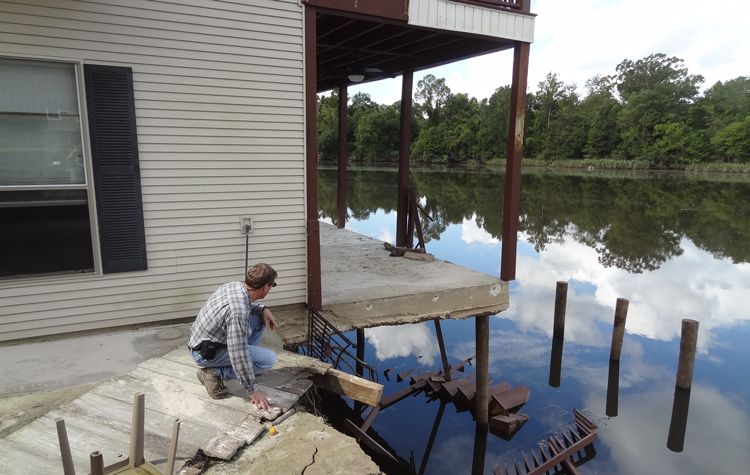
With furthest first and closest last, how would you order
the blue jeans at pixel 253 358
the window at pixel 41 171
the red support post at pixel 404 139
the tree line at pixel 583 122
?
the tree line at pixel 583 122 → the red support post at pixel 404 139 → the window at pixel 41 171 → the blue jeans at pixel 253 358

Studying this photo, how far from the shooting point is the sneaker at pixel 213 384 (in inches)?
136

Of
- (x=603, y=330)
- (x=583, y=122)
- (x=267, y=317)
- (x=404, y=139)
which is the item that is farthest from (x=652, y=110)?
(x=267, y=317)

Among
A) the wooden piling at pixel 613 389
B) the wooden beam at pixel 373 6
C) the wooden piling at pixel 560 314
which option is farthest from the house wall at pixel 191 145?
the wooden piling at pixel 560 314

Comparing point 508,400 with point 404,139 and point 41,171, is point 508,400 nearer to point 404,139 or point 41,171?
point 404,139

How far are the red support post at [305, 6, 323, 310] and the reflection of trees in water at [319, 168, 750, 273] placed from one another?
19178 mm

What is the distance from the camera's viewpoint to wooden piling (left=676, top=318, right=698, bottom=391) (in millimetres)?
9875

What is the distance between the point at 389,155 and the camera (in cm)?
7206

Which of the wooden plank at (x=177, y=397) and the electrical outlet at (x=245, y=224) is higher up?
the electrical outlet at (x=245, y=224)

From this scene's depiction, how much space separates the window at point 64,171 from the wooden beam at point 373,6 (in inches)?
86.3

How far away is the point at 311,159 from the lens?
17.8ft

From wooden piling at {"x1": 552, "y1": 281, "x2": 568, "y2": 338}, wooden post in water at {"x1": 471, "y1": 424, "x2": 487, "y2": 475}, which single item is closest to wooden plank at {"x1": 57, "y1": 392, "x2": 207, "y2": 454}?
wooden post in water at {"x1": 471, "y1": 424, "x2": 487, "y2": 475}

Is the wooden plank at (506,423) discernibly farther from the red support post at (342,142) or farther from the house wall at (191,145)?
the red support post at (342,142)

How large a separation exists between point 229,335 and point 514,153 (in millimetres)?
4978

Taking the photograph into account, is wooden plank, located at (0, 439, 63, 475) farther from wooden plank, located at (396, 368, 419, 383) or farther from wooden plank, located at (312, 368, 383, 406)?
wooden plank, located at (396, 368, 419, 383)
